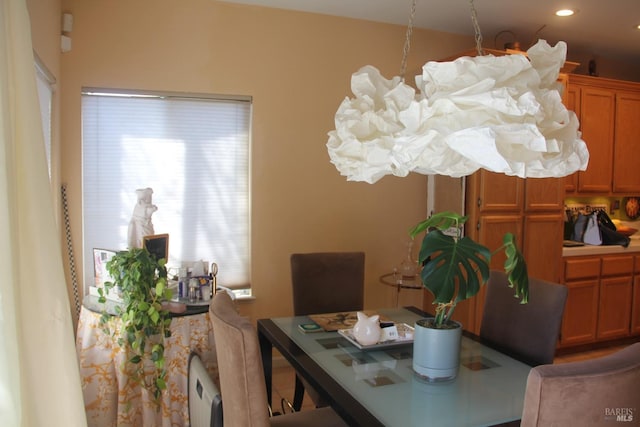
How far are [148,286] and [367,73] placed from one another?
4.71 feet

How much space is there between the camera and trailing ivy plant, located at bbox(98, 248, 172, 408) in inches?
91.8

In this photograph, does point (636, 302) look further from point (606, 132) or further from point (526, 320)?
point (526, 320)

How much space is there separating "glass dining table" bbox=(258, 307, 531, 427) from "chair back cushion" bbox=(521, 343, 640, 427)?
1.09 ft

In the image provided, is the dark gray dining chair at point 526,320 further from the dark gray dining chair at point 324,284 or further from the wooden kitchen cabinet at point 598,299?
the wooden kitchen cabinet at point 598,299

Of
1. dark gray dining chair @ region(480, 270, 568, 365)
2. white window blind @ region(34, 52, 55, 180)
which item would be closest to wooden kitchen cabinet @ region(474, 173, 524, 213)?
dark gray dining chair @ region(480, 270, 568, 365)

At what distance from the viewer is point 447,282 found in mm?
1624

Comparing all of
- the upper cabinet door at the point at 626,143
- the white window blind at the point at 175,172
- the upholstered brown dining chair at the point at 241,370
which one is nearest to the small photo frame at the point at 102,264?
the white window blind at the point at 175,172

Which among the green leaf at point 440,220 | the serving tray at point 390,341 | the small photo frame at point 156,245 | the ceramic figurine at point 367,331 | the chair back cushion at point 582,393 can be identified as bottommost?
the serving tray at point 390,341

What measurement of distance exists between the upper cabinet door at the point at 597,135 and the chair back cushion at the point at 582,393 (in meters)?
3.42

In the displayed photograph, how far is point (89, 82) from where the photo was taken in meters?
3.14

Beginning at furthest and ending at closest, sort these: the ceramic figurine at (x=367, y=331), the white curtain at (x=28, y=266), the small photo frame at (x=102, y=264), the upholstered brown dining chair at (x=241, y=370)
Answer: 1. the small photo frame at (x=102, y=264)
2. the ceramic figurine at (x=367, y=331)
3. the upholstered brown dining chair at (x=241, y=370)
4. the white curtain at (x=28, y=266)

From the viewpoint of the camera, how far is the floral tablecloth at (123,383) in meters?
2.43

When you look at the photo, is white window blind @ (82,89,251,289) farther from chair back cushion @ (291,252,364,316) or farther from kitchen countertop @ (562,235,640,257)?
kitchen countertop @ (562,235,640,257)

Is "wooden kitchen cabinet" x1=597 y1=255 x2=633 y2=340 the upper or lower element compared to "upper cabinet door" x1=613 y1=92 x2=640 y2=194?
lower
